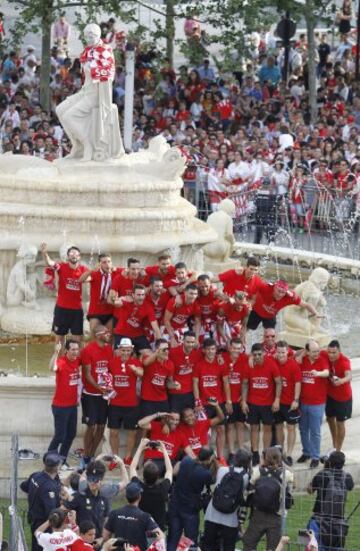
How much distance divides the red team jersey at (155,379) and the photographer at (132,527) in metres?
3.59

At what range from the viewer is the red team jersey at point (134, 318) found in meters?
23.3

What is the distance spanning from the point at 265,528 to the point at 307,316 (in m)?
5.37

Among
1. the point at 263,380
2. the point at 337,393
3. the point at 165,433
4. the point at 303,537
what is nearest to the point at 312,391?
the point at 337,393

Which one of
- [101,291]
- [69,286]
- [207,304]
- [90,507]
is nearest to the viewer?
[90,507]

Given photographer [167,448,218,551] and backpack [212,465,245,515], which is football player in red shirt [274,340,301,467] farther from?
backpack [212,465,245,515]

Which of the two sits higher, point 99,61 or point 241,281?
point 99,61

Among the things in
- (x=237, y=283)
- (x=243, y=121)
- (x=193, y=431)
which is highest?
(x=243, y=121)

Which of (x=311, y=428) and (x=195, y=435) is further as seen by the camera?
(x=311, y=428)

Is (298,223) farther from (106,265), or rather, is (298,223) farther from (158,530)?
(158,530)

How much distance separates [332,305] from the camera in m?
29.7

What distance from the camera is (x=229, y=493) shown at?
19.7m

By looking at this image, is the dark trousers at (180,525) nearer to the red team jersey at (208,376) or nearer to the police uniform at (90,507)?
the police uniform at (90,507)

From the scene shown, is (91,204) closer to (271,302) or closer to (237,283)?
(237,283)

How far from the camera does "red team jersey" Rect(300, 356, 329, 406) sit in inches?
885
